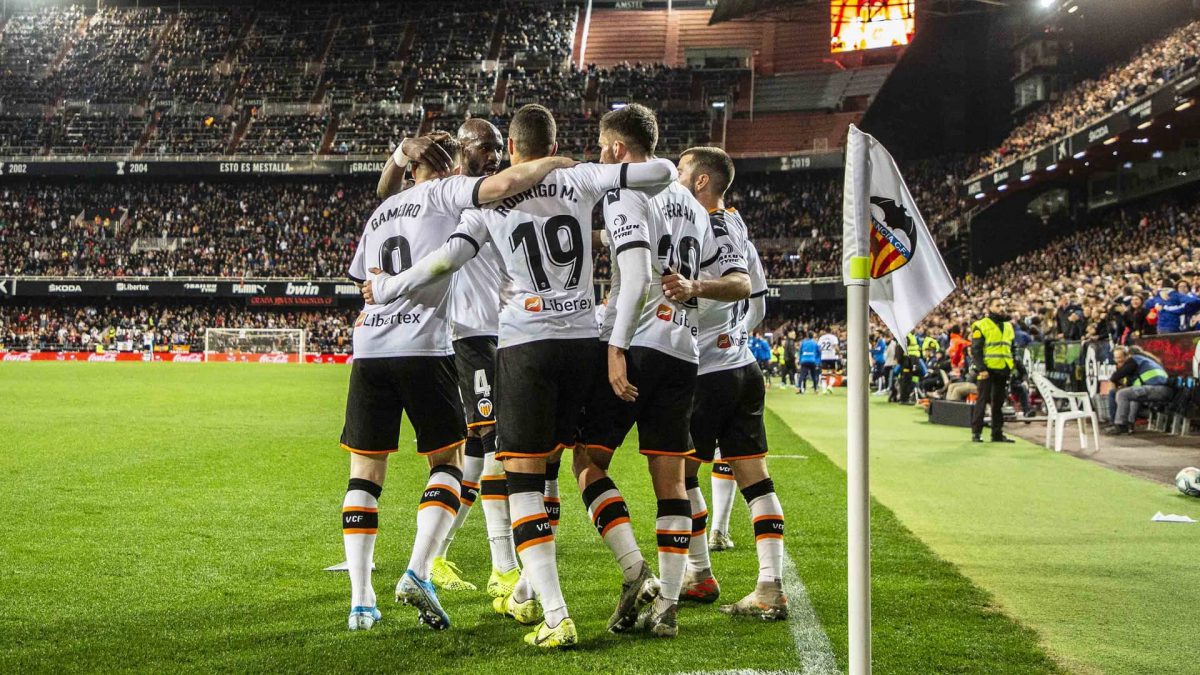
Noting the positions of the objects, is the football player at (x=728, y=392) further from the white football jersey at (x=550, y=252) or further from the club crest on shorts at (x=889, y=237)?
the club crest on shorts at (x=889, y=237)

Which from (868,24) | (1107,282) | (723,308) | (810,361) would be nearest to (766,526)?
(723,308)

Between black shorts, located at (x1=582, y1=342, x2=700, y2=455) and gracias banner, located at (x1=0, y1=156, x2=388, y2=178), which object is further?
gracias banner, located at (x1=0, y1=156, x2=388, y2=178)

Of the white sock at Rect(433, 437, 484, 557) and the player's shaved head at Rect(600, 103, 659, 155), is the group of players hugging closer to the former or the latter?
the player's shaved head at Rect(600, 103, 659, 155)

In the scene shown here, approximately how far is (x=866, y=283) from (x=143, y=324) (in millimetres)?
54304

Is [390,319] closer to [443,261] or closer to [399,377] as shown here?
[399,377]

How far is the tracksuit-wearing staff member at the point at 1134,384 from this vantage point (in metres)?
15.8

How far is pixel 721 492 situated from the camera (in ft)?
23.0

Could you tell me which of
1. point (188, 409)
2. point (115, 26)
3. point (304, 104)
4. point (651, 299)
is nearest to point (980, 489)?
point (651, 299)

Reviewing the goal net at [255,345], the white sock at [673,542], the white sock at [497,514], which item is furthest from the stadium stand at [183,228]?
the white sock at [673,542]

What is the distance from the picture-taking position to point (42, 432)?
14.5m

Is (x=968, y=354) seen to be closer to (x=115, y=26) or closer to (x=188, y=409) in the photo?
(x=188, y=409)

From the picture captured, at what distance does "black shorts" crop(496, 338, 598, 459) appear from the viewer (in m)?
4.63

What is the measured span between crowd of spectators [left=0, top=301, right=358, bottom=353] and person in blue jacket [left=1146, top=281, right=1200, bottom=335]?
37.3 metres

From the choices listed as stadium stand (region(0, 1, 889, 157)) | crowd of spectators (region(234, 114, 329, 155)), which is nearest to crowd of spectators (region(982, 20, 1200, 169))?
stadium stand (region(0, 1, 889, 157))
